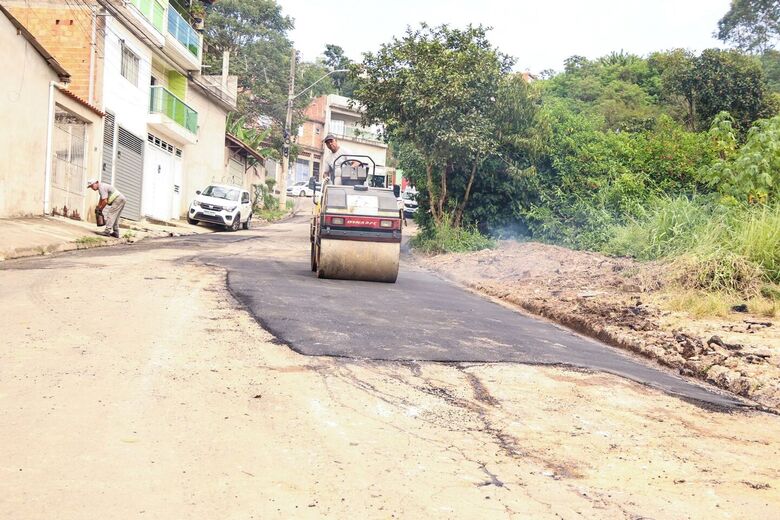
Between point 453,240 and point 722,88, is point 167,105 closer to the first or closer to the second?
point 453,240

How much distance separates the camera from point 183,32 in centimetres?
3172

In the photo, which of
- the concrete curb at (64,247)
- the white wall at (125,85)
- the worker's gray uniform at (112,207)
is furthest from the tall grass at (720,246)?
the white wall at (125,85)

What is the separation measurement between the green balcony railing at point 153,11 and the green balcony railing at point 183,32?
2.72ft

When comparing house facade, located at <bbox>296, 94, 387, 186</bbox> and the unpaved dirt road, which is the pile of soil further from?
house facade, located at <bbox>296, 94, 387, 186</bbox>

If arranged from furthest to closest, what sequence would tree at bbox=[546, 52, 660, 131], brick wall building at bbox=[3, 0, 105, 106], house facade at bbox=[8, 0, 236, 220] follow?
tree at bbox=[546, 52, 660, 131], house facade at bbox=[8, 0, 236, 220], brick wall building at bbox=[3, 0, 105, 106]

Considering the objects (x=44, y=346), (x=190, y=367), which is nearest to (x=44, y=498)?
(x=190, y=367)

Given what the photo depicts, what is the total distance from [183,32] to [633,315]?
85.2 ft

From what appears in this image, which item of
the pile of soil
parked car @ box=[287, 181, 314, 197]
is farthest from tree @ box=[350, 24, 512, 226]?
parked car @ box=[287, 181, 314, 197]

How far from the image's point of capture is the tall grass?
1191 cm

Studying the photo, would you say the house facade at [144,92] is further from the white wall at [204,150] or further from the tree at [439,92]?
the tree at [439,92]

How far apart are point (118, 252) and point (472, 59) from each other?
1171cm

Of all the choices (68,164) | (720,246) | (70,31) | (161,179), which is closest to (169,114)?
(161,179)

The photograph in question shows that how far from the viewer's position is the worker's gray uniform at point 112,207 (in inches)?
776

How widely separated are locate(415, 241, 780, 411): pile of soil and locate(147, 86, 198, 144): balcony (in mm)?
15209
